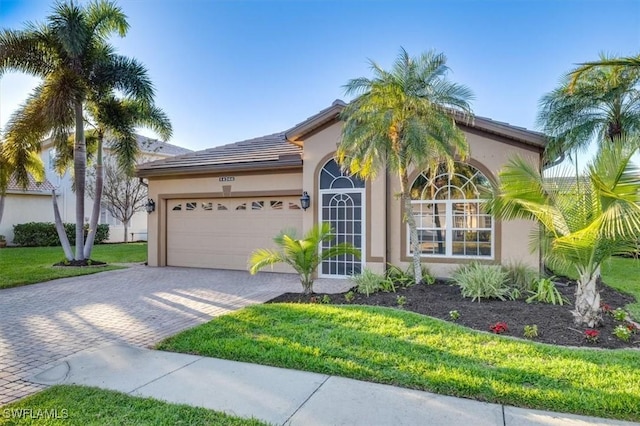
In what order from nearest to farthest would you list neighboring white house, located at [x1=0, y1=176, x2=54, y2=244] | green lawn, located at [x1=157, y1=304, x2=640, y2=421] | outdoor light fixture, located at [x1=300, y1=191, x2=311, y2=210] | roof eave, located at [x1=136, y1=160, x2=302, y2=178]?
→ 1. green lawn, located at [x1=157, y1=304, x2=640, y2=421]
2. outdoor light fixture, located at [x1=300, y1=191, x2=311, y2=210]
3. roof eave, located at [x1=136, y1=160, x2=302, y2=178]
4. neighboring white house, located at [x1=0, y1=176, x2=54, y2=244]

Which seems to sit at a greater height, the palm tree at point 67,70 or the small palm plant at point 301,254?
the palm tree at point 67,70

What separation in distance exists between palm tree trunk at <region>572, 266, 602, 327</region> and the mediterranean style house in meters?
3.46

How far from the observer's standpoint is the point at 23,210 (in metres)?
23.0

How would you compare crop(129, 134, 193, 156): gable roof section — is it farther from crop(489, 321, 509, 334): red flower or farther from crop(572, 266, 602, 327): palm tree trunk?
crop(572, 266, 602, 327): palm tree trunk

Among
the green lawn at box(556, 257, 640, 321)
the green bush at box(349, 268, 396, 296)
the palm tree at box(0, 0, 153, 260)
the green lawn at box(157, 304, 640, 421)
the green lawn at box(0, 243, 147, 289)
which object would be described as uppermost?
the palm tree at box(0, 0, 153, 260)

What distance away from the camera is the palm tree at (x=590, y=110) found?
32.3ft

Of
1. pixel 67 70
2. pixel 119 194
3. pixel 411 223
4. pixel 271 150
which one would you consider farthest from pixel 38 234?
pixel 411 223

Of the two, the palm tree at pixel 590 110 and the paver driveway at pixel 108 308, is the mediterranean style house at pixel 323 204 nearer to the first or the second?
the palm tree at pixel 590 110

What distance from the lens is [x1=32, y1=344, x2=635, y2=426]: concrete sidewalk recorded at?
3.54 metres

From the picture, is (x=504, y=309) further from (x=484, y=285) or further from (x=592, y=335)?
(x=592, y=335)

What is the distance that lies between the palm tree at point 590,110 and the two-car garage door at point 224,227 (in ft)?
25.0

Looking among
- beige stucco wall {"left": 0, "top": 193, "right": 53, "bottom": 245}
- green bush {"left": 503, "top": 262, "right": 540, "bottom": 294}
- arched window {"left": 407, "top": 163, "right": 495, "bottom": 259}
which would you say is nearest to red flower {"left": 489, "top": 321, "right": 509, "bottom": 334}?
green bush {"left": 503, "top": 262, "right": 540, "bottom": 294}

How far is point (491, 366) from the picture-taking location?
4602mm

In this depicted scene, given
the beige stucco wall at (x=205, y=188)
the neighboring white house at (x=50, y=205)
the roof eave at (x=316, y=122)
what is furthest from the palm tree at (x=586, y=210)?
the neighboring white house at (x=50, y=205)
